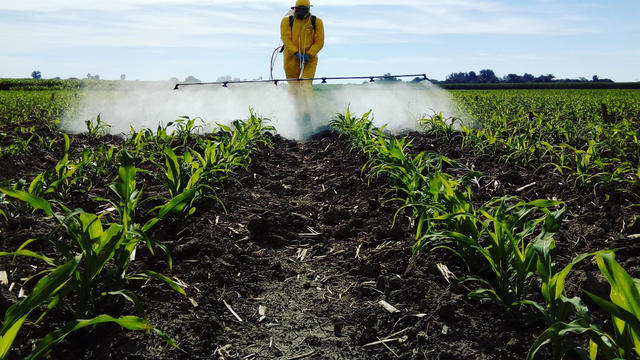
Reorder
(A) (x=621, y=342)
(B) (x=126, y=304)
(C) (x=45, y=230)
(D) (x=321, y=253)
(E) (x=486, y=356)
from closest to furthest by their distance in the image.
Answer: (A) (x=621, y=342) → (E) (x=486, y=356) → (B) (x=126, y=304) → (C) (x=45, y=230) → (D) (x=321, y=253)

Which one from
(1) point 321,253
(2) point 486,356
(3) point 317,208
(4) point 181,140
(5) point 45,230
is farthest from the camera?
(4) point 181,140

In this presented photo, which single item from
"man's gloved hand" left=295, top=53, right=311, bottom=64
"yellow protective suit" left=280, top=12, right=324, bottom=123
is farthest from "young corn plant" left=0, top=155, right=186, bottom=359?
"man's gloved hand" left=295, top=53, right=311, bottom=64

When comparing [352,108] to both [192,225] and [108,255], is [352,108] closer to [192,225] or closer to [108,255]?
[192,225]

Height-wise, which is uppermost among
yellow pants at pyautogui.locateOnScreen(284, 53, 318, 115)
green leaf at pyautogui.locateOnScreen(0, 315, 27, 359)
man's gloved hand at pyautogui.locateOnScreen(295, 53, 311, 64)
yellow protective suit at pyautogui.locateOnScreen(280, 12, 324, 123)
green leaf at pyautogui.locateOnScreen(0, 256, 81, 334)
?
yellow protective suit at pyautogui.locateOnScreen(280, 12, 324, 123)

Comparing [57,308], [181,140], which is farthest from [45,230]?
[181,140]

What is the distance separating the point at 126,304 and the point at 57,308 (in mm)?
284

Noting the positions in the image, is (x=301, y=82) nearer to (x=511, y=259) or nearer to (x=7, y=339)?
(x=511, y=259)

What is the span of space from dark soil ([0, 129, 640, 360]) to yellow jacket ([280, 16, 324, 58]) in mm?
5967

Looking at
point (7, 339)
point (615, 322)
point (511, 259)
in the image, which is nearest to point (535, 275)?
point (511, 259)

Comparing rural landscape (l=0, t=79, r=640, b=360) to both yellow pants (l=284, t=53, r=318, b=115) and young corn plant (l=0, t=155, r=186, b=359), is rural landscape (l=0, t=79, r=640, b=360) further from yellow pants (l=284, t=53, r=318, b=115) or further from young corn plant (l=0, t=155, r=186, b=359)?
yellow pants (l=284, t=53, r=318, b=115)

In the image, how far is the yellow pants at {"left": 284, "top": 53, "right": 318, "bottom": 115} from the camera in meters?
9.09

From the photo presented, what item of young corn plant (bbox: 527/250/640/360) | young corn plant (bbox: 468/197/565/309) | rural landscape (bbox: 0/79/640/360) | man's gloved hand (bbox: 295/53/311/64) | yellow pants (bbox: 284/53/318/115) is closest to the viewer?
young corn plant (bbox: 527/250/640/360)

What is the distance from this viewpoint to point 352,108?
33.9ft

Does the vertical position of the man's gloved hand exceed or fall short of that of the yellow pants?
it exceeds it
